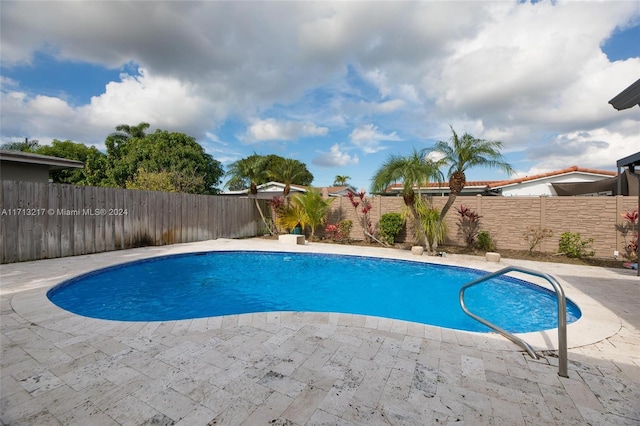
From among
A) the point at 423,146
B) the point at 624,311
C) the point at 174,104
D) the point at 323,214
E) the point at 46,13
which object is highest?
the point at 174,104

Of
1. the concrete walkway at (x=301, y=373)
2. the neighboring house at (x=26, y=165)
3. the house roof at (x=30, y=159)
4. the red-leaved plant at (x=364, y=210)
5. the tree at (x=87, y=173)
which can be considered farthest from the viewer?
the tree at (x=87, y=173)

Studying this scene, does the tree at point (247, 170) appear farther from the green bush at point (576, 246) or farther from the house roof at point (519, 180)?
the green bush at point (576, 246)

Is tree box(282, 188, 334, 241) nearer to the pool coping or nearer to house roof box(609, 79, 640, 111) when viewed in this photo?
the pool coping

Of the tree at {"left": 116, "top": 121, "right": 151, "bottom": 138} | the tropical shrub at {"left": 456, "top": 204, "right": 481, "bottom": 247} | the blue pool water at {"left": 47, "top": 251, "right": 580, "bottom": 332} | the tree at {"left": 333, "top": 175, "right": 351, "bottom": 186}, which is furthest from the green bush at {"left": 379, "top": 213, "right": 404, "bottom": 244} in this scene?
the tree at {"left": 333, "top": 175, "right": 351, "bottom": 186}

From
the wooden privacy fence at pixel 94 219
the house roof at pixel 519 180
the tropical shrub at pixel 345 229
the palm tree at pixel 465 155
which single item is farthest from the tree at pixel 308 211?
the palm tree at pixel 465 155

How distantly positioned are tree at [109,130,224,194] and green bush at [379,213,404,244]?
15.3 m

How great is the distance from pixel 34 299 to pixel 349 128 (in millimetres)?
17701

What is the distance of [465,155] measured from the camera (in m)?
8.73

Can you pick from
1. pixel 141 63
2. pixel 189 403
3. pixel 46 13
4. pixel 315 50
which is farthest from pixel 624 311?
pixel 141 63

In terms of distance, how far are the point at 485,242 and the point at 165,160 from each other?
22.8 metres

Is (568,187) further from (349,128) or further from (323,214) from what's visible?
(349,128)

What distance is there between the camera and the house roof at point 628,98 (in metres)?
2.95

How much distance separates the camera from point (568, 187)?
11.4m

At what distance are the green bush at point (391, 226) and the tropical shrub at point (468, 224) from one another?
215 centimetres
